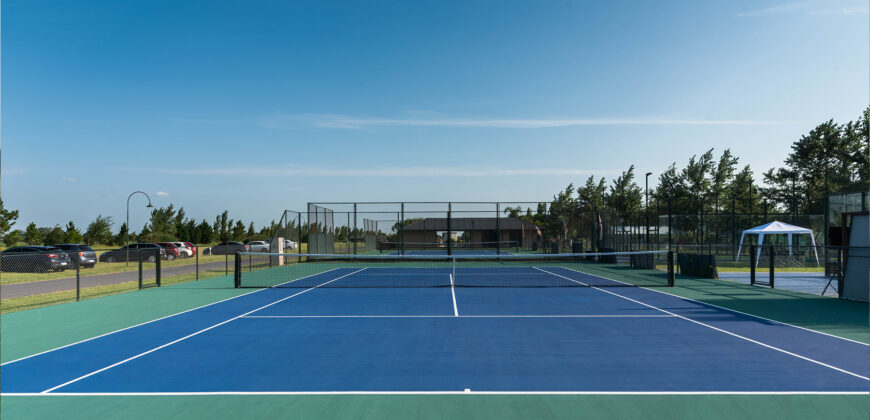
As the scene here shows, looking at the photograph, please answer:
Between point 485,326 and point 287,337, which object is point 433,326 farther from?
point 287,337

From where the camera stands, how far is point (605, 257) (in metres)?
32.1

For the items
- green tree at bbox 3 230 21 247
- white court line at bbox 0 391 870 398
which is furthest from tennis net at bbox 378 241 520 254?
green tree at bbox 3 230 21 247

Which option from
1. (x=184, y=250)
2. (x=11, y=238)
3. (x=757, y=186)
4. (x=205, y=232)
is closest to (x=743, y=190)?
(x=757, y=186)

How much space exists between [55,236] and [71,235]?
6.63 ft

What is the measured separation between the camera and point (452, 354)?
28.3ft

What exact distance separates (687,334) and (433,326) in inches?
202

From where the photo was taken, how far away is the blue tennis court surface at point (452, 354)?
6.99 meters

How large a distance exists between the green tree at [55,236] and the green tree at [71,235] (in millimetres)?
475

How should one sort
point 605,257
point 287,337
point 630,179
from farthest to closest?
point 630,179, point 605,257, point 287,337

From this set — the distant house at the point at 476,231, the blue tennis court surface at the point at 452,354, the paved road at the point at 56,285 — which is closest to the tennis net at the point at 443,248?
the distant house at the point at 476,231

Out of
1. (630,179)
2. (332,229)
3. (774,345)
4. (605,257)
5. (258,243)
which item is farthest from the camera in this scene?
(630,179)

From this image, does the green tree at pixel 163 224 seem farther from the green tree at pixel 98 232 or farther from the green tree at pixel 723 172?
the green tree at pixel 723 172

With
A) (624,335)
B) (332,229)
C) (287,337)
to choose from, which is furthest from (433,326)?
(332,229)

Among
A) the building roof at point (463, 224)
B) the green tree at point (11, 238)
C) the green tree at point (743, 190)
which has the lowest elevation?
the green tree at point (11, 238)
